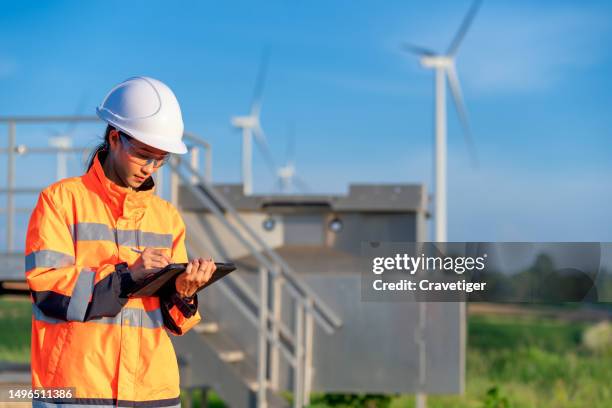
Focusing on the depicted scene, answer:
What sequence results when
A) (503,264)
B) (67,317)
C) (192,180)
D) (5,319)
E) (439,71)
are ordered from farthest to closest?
(5,319)
(439,71)
(192,180)
(503,264)
(67,317)

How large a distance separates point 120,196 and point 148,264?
29 cm

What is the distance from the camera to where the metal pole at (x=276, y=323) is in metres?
8.77

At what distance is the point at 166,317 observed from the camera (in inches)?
130

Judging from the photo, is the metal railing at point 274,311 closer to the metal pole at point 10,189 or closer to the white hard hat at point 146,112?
the metal pole at point 10,189

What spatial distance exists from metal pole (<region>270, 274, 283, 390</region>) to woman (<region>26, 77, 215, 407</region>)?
17.8 feet

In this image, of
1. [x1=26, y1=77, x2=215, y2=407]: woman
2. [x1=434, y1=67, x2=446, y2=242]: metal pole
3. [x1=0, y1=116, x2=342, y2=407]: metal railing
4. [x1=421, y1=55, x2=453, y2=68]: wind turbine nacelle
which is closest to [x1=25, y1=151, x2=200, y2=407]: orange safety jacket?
[x1=26, y1=77, x2=215, y2=407]: woman

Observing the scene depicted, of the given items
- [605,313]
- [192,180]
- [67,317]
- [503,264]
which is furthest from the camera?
[605,313]

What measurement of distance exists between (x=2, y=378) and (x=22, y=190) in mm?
1721

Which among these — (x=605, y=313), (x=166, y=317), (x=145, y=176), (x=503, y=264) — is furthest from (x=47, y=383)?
(x=605, y=313)

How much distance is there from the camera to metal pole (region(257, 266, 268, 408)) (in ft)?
28.0

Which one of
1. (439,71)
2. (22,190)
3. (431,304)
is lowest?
(431,304)

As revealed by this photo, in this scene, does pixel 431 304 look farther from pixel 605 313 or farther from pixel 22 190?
pixel 605 313

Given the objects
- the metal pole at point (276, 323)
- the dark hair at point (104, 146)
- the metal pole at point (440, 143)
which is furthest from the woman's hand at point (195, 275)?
the metal pole at point (440, 143)

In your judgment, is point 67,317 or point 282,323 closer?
point 67,317
